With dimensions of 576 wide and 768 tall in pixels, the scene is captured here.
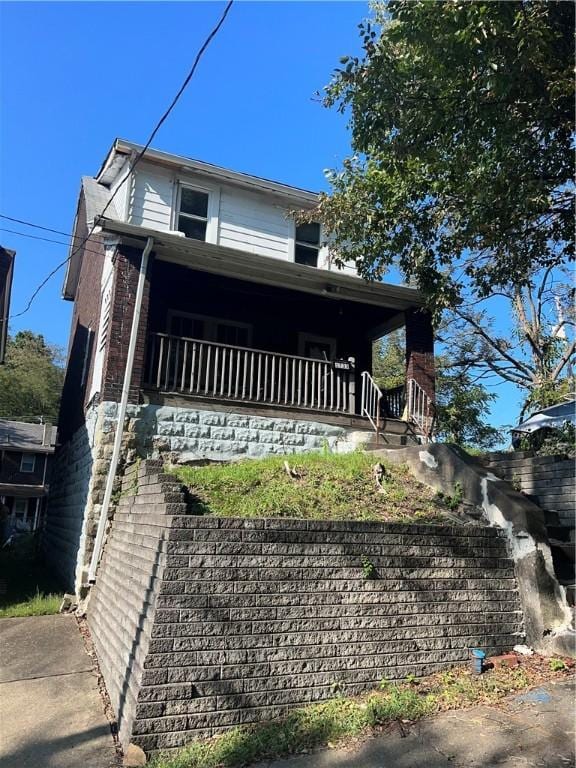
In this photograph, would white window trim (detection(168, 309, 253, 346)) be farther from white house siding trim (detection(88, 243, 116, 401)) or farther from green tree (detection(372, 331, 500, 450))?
green tree (detection(372, 331, 500, 450))

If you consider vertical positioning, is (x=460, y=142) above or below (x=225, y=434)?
above

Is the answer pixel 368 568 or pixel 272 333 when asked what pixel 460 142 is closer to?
pixel 368 568

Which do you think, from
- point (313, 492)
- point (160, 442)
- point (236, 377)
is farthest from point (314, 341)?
point (313, 492)

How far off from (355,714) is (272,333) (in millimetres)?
9336

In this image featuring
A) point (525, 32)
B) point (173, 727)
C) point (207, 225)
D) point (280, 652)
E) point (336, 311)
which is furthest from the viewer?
point (336, 311)

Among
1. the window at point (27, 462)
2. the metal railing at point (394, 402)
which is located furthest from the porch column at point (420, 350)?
the window at point (27, 462)

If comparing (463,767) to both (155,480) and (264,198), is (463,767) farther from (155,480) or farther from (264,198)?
(264,198)

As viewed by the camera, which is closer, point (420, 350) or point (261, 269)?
point (261, 269)

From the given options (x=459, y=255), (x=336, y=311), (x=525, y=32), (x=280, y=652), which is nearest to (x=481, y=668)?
(x=280, y=652)

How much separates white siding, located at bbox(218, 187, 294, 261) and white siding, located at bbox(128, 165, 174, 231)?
1142mm

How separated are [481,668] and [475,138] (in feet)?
17.0

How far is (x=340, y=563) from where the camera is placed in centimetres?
493

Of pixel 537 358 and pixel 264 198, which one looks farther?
pixel 537 358

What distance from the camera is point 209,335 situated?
39.6ft
